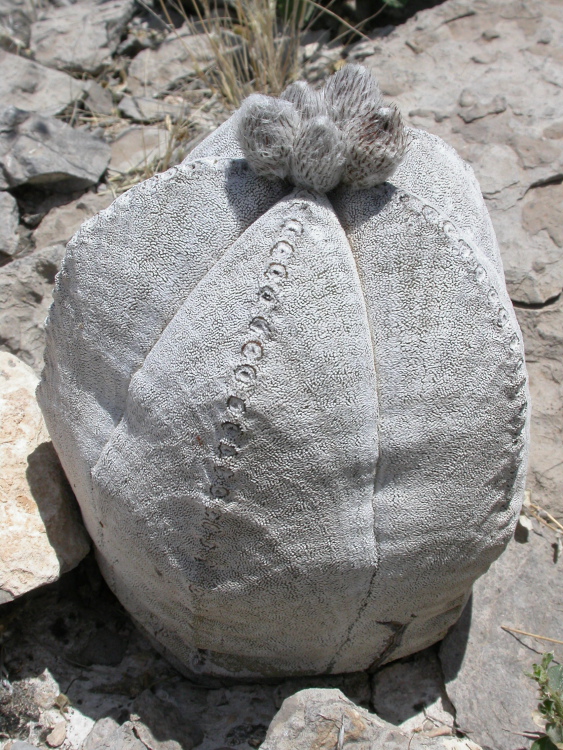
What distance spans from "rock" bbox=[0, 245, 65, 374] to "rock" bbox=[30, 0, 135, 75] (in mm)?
1397

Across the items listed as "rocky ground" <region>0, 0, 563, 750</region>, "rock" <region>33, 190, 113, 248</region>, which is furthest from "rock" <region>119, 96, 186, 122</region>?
"rock" <region>33, 190, 113, 248</region>

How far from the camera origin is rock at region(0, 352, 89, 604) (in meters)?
1.88

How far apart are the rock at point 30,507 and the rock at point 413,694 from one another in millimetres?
832

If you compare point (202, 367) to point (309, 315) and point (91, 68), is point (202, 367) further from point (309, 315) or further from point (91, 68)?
point (91, 68)

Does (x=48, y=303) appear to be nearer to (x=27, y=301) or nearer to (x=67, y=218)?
(x=27, y=301)

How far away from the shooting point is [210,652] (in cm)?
185

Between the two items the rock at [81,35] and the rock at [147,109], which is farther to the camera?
the rock at [81,35]

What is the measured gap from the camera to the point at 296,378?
1.37 m

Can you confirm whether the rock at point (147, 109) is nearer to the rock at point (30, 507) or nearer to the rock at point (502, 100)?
the rock at point (502, 100)

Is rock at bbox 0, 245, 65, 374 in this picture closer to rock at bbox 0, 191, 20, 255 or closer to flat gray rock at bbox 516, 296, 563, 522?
rock at bbox 0, 191, 20, 255

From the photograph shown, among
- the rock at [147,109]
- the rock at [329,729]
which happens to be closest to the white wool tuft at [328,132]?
the rock at [329,729]

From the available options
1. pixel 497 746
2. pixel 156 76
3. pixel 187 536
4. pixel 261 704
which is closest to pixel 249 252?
pixel 187 536

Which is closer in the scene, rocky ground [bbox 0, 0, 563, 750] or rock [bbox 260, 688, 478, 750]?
rock [bbox 260, 688, 478, 750]

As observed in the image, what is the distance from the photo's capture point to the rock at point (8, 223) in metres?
2.81
